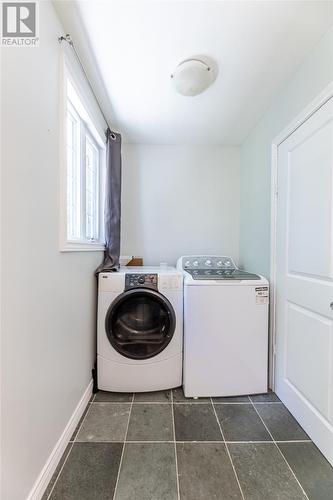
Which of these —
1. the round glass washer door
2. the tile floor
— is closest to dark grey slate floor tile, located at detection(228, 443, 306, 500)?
the tile floor

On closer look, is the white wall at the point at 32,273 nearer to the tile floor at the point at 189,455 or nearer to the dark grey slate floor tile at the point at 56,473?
the dark grey slate floor tile at the point at 56,473

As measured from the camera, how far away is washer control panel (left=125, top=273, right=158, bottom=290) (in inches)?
71.8

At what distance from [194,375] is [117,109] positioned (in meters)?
2.24

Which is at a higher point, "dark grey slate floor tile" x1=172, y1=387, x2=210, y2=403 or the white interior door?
the white interior door

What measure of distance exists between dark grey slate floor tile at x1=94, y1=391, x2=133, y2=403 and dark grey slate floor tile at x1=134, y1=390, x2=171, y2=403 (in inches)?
2.3

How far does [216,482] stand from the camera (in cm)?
112

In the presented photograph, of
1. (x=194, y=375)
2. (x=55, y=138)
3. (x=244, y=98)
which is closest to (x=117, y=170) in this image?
(x=55, y=138)

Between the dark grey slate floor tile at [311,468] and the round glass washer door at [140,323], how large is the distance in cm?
95

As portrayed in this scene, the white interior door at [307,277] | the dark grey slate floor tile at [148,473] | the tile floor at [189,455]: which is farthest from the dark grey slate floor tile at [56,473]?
the white interior door at [307,277]

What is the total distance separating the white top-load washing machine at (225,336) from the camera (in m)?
1.77

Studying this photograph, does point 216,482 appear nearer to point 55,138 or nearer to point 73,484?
point 73,484

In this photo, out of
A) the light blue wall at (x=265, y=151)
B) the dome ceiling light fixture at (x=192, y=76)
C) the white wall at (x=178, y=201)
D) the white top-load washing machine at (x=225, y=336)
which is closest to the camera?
the light blue wall at (x=265, y=151)

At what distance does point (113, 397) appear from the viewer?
179 cm

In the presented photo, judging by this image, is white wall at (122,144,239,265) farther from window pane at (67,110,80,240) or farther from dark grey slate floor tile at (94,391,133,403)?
dark grey slate floor tile at (94,391,133,403)
